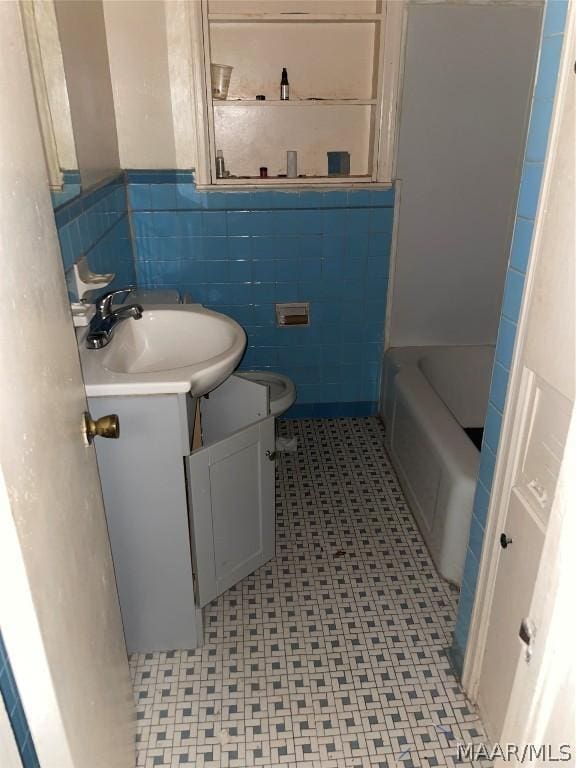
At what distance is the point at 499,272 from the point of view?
9.81ft

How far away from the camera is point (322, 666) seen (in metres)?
1.78

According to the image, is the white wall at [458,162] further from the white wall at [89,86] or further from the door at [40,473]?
the door at [40,473]

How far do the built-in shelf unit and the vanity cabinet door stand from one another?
1.40m

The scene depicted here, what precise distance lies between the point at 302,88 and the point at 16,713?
2.70 meters

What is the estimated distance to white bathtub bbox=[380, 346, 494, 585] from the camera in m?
2.04

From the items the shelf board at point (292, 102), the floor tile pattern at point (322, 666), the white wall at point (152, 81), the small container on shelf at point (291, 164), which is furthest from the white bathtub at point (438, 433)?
the white wall at point (152, 81)

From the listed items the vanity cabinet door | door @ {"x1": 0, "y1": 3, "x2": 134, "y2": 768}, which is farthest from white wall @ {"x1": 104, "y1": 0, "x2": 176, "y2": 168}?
door @ {"x1": 0, "y1": 3, "x2": 134, "y2": 768}

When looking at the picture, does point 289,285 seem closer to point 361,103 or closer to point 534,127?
point 361,103

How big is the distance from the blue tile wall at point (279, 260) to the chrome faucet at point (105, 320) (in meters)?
1.03

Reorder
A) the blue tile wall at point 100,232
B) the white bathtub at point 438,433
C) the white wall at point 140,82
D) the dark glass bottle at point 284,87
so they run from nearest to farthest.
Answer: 1. the blue tile wall at point 100,232
2. the white bathtub at point 438,433
3. the white wall at point 140,82
4. the dark glass bottle at point 284,87

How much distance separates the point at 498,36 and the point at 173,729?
2.89 meters

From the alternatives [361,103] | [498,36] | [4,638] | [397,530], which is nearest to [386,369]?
[397,530]

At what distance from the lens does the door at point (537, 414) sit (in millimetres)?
1040

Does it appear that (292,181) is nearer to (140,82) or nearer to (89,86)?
(140,82)
